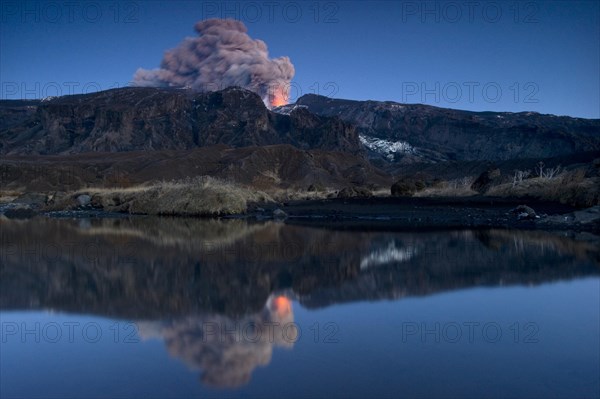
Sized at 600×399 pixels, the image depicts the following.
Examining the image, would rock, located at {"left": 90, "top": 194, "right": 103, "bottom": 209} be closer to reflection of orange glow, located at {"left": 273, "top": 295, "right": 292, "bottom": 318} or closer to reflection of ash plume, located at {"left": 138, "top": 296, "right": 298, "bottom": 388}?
reflection of orange glow, located at {"left": 273, "top": 295, "right": 292, "bottom": 318}

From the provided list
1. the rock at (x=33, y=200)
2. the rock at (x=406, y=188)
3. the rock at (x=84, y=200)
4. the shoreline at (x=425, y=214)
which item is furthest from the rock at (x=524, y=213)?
the rock at (x=33, y=200)

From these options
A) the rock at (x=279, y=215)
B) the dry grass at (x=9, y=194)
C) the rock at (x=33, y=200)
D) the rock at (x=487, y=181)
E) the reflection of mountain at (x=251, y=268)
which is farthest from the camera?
the dry grass at (x=9, y=194)

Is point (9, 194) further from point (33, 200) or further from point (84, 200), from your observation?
point (84, 200)

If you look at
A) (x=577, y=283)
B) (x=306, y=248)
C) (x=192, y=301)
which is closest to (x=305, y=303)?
(x=192, y=301)

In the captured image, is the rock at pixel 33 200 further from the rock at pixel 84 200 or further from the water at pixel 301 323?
the water at pixel 301 323

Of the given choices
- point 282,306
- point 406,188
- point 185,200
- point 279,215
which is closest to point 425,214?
point 279,215
